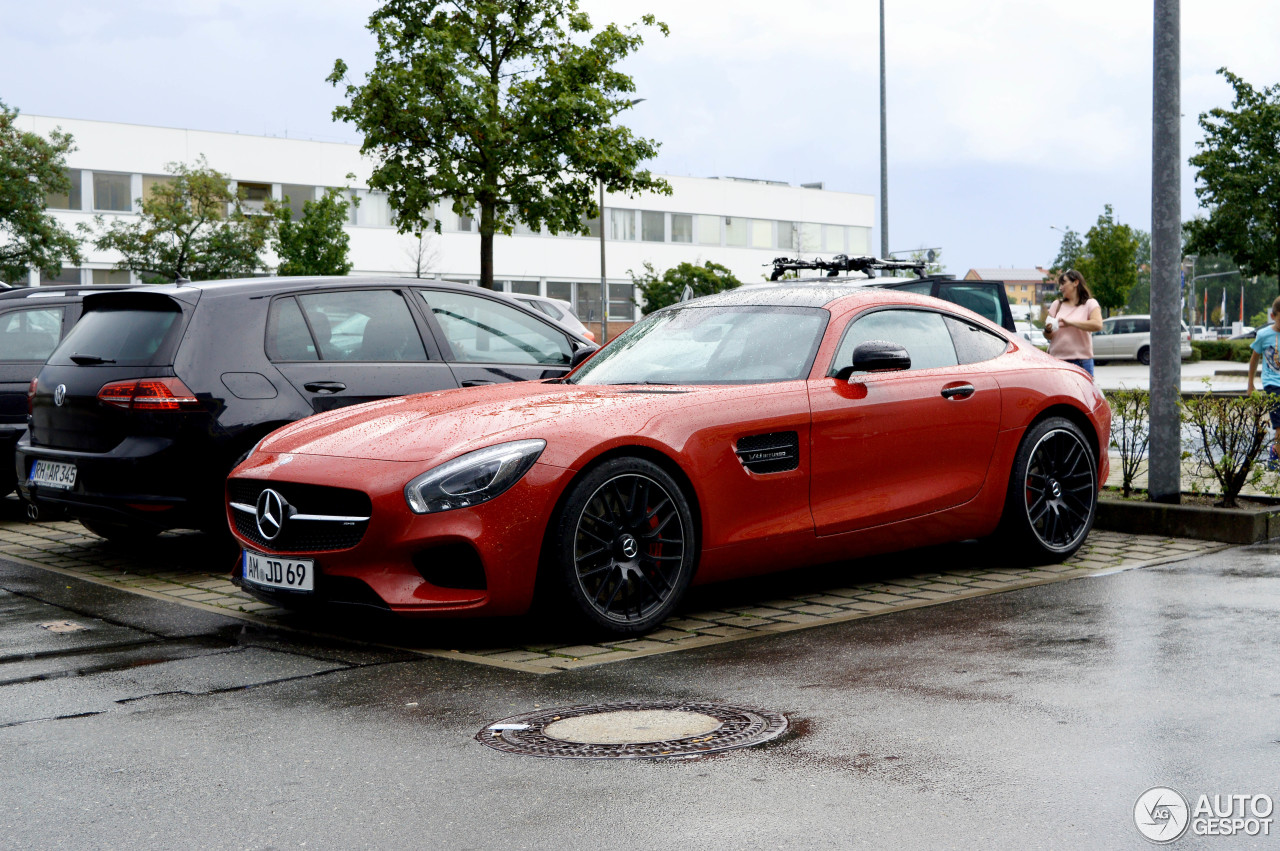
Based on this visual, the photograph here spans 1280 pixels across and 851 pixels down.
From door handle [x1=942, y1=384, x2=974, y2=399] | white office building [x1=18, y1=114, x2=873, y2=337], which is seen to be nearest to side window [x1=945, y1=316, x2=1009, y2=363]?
door handle [x1=942, y1=384, x2=974, y2=399]

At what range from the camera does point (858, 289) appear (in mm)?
7289

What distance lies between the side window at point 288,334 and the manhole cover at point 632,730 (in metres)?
3.72

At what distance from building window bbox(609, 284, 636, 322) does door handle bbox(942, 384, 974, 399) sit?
61.7 metres

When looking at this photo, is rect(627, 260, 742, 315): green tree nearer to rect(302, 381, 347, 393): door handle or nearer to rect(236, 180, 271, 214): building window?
rect(236, 180, 271, 214): building window

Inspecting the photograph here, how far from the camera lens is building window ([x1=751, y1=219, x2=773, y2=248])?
7606 cm

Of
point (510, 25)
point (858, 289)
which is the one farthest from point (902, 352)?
point (510, 25)

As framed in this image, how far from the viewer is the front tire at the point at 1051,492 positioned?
24.8 feet

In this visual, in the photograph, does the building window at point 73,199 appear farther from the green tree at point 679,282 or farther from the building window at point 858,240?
the building window at point 858,240

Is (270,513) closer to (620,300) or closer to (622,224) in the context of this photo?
(620,300)

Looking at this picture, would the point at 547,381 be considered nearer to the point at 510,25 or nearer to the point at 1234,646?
the point at 1234,646

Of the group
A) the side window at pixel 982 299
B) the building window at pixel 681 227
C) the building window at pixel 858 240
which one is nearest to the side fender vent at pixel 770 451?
the side window at pixel 982 299

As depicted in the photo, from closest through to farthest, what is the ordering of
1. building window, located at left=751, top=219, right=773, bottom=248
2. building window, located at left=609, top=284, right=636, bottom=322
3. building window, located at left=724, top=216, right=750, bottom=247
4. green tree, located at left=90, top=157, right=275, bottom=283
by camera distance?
A: green tree, located at left=90, top=157, right=275, bottom=283 → building window, located at left=609, top=284, right=636, bottom=322 → building window, located at left=724, top=216, right=750, bottom=247 → building window, located at left=751, top=219, right=773, bottom=248

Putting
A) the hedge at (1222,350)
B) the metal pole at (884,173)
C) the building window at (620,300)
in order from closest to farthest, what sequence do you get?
1. the metal pole at (884,173)
2. the hedge at (1222,350)
3. the building window at (620,300)

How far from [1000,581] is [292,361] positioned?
3.95m
